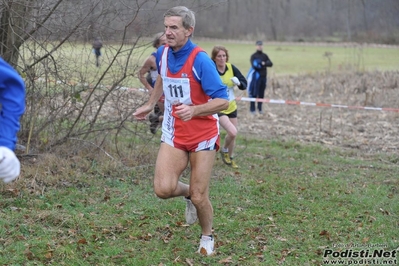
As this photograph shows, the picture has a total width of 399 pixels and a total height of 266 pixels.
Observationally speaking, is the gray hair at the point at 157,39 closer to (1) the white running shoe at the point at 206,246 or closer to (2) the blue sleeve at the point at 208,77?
(2) the blue sleeve at the point at 208,77

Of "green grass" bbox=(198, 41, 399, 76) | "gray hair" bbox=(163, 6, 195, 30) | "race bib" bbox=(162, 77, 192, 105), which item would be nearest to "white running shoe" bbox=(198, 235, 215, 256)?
"race bib" bbox=(162, 77, 192, 105)

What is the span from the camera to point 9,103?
12.9 feet

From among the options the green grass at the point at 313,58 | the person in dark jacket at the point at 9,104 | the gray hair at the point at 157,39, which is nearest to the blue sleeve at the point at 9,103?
the person in dark jacket at the point at 9,104

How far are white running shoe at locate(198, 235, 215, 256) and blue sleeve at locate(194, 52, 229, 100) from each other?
1420 mm

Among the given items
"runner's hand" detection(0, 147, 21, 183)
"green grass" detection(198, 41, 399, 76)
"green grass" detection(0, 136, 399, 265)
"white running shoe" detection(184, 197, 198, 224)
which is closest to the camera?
"runner's hand" detection(0, 147, 21, 183)

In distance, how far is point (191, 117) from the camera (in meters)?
5.40

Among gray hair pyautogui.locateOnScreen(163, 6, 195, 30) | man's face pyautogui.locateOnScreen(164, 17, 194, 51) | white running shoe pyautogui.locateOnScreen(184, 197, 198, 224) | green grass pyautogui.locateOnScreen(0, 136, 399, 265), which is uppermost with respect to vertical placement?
gray hair pyautogui.locateOnScreen(163, 6, 195, 30)

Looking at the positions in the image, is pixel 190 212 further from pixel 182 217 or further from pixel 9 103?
pixel 9 103

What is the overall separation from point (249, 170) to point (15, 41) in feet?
13.5

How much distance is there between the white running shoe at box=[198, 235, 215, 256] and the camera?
19.5ft

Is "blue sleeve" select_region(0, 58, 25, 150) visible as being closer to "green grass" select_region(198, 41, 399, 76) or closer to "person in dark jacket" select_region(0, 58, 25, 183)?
"person in dark jacket" select_region(0, 58, 25, 183)

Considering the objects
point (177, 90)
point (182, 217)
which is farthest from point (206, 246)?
point (177, 90)

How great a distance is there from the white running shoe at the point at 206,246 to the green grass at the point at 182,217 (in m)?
0.09

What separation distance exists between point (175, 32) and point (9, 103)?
209cm
